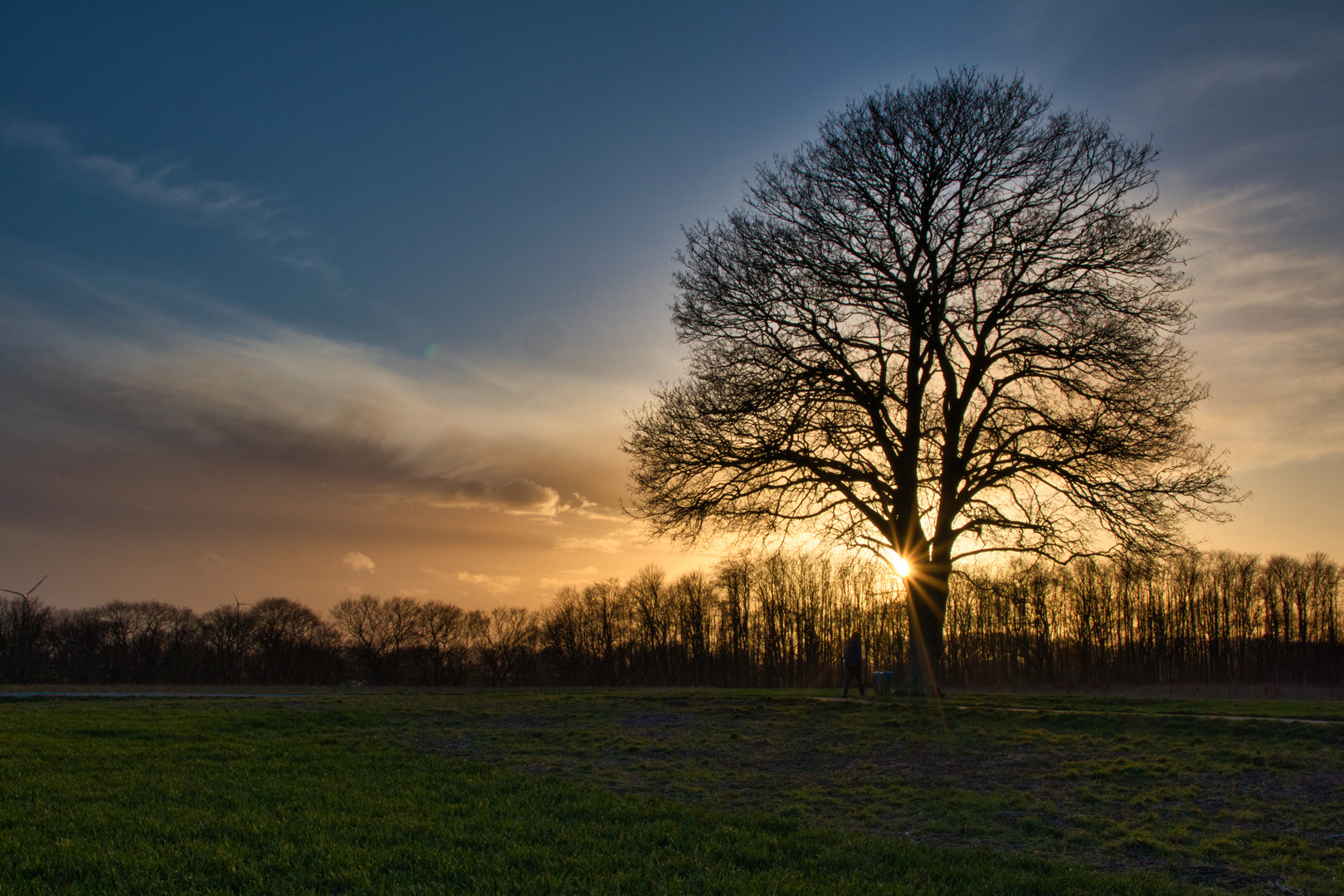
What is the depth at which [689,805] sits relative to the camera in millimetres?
8836

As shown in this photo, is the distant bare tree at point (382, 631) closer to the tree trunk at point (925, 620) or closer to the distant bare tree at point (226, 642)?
the distant bare tree at point (226, 642)

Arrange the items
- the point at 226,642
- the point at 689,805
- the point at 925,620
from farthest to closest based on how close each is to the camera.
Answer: the point at 226,642 < the point at 925,620 < the point at 689,805

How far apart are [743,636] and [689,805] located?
251 feet

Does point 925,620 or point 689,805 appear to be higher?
point 925,620

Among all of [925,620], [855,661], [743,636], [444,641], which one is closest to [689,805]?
[925,620]

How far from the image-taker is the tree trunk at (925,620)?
19906 millimetres

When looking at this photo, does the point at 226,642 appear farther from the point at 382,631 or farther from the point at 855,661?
the point at 855,661

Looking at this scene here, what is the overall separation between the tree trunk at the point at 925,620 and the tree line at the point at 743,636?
34042mm

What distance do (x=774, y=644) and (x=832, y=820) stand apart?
246 feet

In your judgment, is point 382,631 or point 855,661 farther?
point 382,631

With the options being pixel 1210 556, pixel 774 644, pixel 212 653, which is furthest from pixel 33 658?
pixel 1210 556

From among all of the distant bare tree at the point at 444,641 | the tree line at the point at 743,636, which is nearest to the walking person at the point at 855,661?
the tree line at the point at 743,636

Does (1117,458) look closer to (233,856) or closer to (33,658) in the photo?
(233,856)

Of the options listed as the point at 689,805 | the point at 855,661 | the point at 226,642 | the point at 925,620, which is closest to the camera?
the point at 689,805
